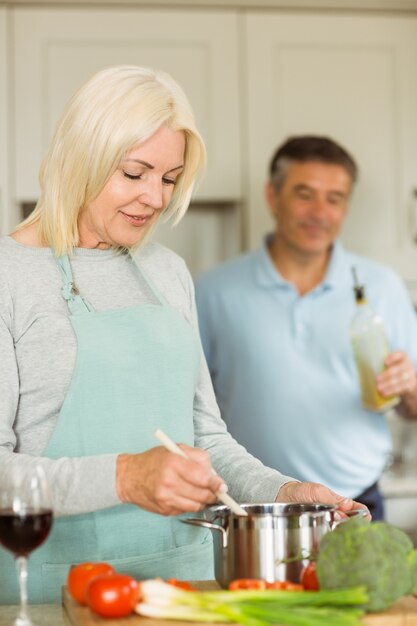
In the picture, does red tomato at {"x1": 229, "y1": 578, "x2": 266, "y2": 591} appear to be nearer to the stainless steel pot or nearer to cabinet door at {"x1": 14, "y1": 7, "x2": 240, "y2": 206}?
the stainless steel pot

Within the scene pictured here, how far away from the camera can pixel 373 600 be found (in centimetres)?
123

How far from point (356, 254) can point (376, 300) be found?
1.02ft

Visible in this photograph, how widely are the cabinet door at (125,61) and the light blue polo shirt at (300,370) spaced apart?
412mm

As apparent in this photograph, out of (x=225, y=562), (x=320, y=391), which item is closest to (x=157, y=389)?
(x=225, y=562)

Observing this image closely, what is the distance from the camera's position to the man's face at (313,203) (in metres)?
2.92

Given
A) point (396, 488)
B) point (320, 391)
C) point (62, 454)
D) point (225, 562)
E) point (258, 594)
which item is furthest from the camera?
point (396, 488)

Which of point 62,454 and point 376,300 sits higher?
point 376,300

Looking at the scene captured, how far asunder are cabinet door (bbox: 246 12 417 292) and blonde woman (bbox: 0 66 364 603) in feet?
4.78

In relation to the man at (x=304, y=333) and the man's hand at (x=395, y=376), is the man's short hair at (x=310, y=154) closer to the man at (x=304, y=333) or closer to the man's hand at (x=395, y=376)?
the man at (x=304, y=333)

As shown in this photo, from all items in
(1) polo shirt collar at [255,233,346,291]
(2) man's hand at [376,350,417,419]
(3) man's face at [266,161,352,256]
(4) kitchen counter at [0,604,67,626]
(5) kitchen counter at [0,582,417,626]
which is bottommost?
(4) kitchen counter at [0,604,67,626]

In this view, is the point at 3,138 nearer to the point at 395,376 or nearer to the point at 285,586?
the point at 395,376

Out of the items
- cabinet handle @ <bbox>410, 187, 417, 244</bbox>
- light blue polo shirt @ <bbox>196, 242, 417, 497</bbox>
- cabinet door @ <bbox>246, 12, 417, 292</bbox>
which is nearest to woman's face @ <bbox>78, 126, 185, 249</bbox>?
light blue polo shirt @ <bbox>196, 242, 417, 497</bbox>

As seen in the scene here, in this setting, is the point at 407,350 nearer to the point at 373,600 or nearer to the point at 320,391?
the point at 320,391

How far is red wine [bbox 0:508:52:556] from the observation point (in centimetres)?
120
